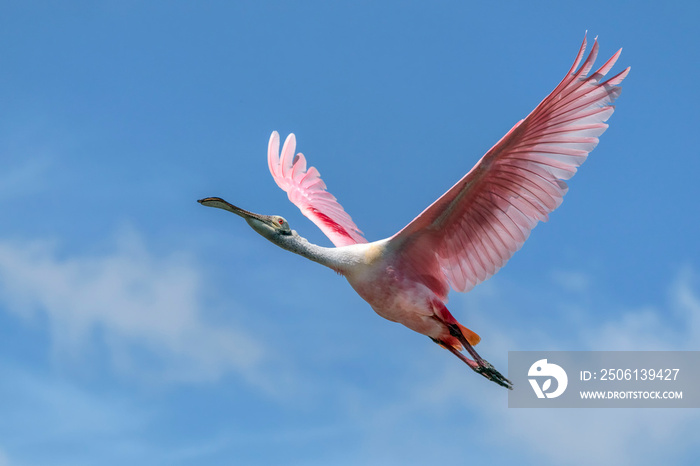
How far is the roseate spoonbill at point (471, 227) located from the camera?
9.90 metres

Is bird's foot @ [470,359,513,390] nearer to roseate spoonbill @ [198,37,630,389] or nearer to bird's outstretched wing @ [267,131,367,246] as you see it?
roseate spoonbill @ [198,37,630,389]

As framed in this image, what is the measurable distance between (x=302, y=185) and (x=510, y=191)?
4.05 metres

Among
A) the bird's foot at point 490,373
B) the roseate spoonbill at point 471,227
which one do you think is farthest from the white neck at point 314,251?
the bird's foot at point 490,373

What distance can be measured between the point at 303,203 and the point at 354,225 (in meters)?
0.73

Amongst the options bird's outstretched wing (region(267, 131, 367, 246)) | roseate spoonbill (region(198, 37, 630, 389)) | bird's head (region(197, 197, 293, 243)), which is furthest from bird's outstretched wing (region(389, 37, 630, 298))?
bird's outstretched wing (region(267, 131, 367, 246))

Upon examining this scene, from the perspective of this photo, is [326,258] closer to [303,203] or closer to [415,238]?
[415,238]

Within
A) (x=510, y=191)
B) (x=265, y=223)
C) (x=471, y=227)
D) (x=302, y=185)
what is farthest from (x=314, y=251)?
(x=302, y=185)

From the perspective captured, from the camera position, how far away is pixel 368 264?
35.3 feet

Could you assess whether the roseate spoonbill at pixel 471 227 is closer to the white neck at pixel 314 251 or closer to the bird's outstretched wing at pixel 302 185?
the white neck at pixel 314 251

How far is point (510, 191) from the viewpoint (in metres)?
10.4

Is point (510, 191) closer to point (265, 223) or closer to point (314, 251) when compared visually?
point (314, 251)

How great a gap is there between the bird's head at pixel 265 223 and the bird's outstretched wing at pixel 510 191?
1.25 m

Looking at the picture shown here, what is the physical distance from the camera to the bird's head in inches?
438

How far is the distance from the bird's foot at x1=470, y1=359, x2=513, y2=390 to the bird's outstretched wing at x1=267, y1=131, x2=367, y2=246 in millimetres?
2802
